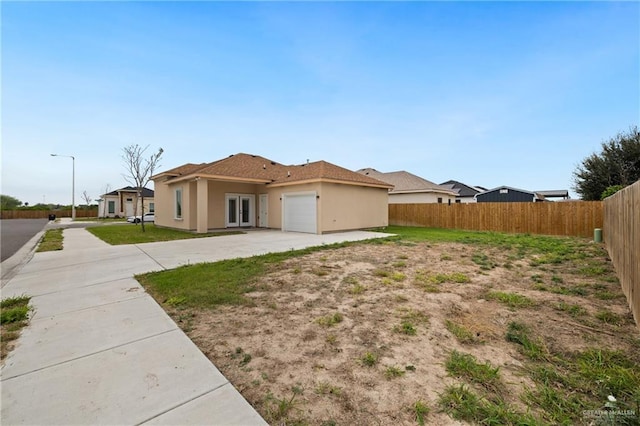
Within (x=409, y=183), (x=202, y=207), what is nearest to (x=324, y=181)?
(x=202, y=207)

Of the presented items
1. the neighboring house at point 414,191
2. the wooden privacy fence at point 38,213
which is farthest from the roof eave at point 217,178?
the wooden privacy fence at point 38,213

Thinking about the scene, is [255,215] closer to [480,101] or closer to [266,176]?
[266,176]

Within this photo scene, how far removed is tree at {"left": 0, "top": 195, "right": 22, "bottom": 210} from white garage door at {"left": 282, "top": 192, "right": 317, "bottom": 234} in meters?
57.0

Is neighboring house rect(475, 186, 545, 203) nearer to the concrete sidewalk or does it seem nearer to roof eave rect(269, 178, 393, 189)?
roof eave rect(269, 178, 393, 189)

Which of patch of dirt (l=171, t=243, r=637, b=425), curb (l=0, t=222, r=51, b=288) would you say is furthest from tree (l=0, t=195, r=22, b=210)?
patch of dirt (l=171, t=243, r=637, b=425)

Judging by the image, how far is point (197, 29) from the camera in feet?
35.0

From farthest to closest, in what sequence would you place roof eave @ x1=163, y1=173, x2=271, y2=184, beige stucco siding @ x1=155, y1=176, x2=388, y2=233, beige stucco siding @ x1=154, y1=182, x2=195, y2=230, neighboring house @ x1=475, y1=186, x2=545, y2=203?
neighboring house @ x1=475, y1=186, x2=545, y2=203
beige stucco siding @ x1=154, y1=182, x2=195, y2=230
beige stucco siding @ x1=155, y1=176, x2=388, y2=233
roof eave @ x1=163, y1=173, x2=271, y2=184

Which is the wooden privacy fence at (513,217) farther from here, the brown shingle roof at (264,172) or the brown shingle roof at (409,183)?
the brown shingle roof at (409,183)

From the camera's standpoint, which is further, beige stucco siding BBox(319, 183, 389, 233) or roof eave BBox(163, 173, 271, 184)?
beige stucco siding BBox(319, 183, 389, 233)

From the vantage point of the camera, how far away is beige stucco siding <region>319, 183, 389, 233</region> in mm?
14266

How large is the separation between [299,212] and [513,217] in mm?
11735

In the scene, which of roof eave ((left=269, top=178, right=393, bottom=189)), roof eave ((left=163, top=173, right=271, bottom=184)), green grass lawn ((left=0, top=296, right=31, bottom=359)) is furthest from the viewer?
roof eave ((left=163, top=173, right=271, bottom=184))

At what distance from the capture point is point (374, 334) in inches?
126

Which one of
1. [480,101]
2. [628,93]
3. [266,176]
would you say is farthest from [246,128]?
[628,93]
